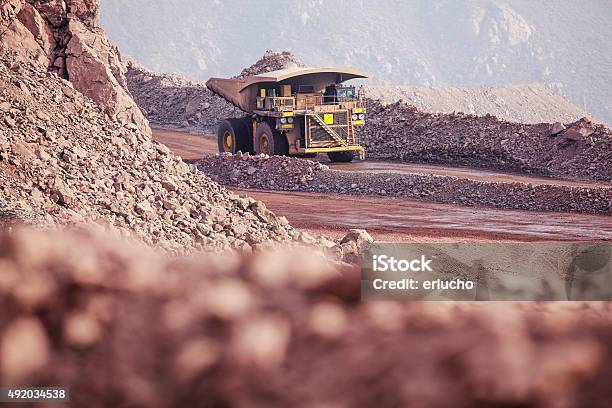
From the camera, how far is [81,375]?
1.92m

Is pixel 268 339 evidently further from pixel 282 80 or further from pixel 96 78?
pixel 282 80

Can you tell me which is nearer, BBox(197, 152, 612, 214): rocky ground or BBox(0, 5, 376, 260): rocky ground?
BBox(0, 5, 376, 260): rocky ground

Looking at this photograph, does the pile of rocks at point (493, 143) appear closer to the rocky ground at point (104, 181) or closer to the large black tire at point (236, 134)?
the large black tire at point (236, 134)

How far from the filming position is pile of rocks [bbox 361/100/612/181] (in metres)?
23.1

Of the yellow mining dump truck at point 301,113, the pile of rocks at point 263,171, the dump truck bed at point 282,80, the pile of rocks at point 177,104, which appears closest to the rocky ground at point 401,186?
the pile of rocks at point 263,171

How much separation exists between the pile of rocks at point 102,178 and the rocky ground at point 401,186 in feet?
26.6

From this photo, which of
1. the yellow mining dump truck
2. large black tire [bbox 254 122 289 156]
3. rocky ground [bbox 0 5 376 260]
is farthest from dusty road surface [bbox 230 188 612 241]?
the yellow mining dump truck

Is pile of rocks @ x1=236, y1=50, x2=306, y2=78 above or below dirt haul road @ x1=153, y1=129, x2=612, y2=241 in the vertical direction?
above

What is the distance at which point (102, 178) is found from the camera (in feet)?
30.5

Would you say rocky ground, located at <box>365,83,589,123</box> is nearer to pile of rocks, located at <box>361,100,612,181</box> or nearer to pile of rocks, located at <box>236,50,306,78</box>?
pile of rocks, located at <box>236,50,306,78</box>

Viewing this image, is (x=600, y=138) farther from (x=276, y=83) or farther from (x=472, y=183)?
(x=276, y=83)

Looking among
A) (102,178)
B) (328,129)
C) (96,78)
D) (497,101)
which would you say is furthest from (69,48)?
(497,101)

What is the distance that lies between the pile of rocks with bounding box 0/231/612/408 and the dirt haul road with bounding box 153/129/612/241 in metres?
11.0

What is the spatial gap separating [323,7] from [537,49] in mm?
31933
